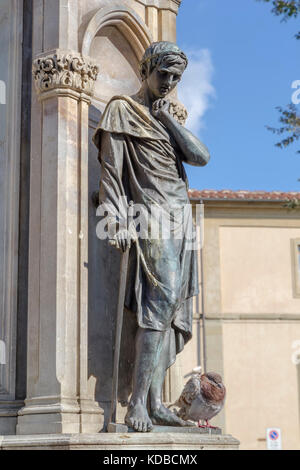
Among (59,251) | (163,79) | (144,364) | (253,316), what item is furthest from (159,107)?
(253,316)

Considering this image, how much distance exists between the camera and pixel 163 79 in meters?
7.29

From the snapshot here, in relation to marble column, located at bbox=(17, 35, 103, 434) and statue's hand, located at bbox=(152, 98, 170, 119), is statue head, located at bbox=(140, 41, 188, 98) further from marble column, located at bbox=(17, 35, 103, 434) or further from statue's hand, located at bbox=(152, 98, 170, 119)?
marble column, located at bbox=(17, 35, 103, 434)

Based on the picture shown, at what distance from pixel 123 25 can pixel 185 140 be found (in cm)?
157

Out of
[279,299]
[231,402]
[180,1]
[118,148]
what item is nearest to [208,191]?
[279,299]

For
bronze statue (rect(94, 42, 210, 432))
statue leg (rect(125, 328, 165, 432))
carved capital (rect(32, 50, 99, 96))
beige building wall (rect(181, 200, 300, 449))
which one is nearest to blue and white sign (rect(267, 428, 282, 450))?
beige building wall (rect(181, 200, 300, 449))

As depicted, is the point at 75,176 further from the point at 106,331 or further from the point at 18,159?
the point at 106,331

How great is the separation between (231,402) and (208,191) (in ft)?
22.7

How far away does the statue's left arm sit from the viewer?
23.6 ft

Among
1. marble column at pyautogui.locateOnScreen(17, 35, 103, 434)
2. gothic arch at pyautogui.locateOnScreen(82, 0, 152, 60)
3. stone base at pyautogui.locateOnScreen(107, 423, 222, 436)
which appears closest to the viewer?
stone base at pyautogui.locateOnScreen(107, 423, 222, 436)

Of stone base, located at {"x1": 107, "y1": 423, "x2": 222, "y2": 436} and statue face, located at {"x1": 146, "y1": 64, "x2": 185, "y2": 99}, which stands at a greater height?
statue face, located at {"x1": 146, "y1": 64, "x2": 185, "y2": 99}

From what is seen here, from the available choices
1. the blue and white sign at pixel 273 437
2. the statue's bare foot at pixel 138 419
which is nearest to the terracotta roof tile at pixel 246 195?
the blue and white sign at pixel 273 437

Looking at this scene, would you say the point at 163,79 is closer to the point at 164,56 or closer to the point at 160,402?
the point at 164,56

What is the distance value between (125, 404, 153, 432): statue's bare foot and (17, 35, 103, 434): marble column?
0.32 m
